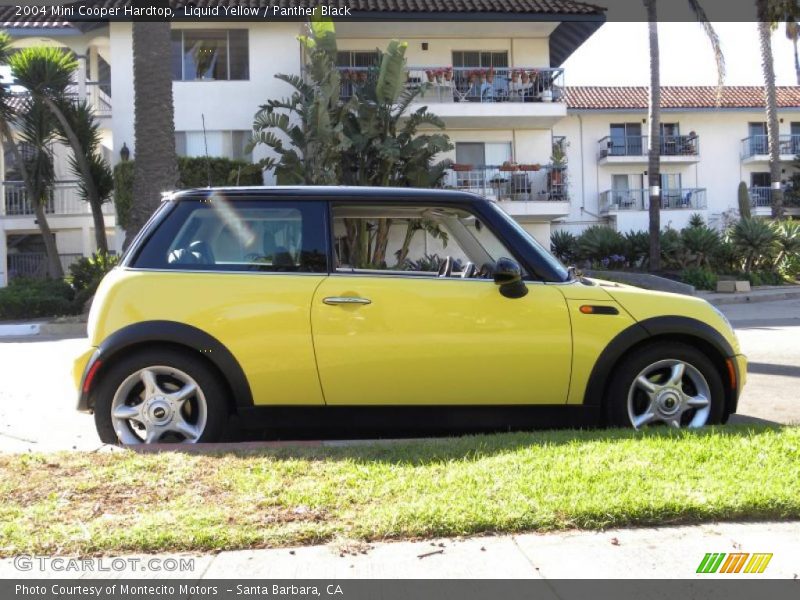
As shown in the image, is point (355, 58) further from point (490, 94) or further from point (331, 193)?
point (331, 193)

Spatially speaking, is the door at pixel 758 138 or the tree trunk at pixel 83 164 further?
the door at pixel 758 138

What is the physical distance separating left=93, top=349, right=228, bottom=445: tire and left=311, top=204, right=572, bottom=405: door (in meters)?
0.77

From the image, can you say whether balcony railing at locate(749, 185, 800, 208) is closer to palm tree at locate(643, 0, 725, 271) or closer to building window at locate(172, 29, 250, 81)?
palm tree at locate(643, 0, 725, 271)

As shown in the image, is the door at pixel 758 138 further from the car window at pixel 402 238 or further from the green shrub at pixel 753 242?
the car window at pixel 402 238

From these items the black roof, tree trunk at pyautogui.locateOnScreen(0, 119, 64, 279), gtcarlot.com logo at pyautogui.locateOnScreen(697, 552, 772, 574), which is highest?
tree trunk at pyautogui.locateOnScreen(0, 119, 64, 279)

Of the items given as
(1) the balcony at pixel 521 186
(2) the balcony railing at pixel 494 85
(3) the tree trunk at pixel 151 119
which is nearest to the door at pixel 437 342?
(3) the tree trunk at pixel 151 119

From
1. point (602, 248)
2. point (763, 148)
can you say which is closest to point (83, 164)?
point (602, 248)

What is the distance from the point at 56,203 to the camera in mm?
26812

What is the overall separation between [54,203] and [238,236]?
24.5m

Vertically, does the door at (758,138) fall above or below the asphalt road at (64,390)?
above

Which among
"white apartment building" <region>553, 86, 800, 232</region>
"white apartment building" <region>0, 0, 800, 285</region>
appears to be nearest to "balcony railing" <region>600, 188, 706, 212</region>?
"white apartment building" <region>553, 86, 800, 232</region>

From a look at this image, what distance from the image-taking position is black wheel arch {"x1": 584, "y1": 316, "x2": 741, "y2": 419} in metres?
4.97

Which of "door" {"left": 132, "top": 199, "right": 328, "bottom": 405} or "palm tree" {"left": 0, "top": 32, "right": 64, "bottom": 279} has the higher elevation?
"palm tree" {"left": 0, "top": 32, "right": 64, "bottom": 279}

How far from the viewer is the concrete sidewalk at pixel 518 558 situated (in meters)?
3.15
